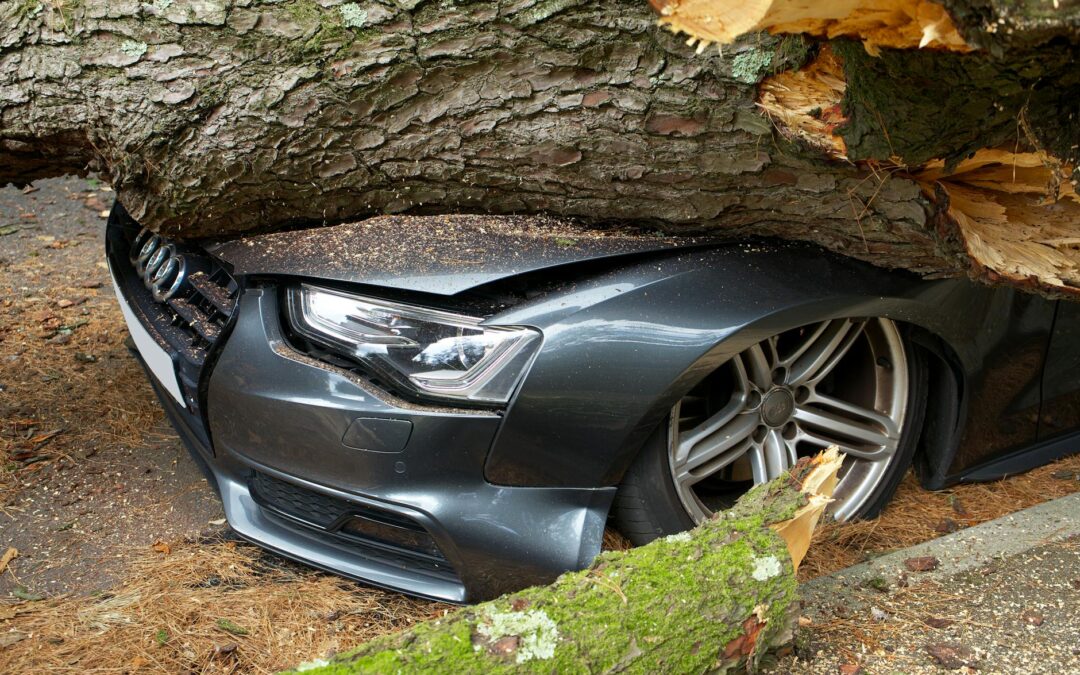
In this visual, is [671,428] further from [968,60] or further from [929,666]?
[968,60]

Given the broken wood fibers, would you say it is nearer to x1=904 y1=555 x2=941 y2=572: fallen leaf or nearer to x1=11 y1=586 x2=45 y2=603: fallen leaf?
x1=904 y1=555 x2=941 y2=572: fallen leaf

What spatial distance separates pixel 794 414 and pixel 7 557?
7.99 ft

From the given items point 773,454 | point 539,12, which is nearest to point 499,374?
point 539,12

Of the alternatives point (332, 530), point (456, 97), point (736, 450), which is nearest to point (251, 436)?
point (332, 530)

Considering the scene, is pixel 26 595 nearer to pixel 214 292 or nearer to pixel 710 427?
pixel 214 292

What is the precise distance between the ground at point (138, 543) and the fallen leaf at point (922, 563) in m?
0.16

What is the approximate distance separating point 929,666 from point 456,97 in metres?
1.84

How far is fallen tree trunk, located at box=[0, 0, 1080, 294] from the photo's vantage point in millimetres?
2289

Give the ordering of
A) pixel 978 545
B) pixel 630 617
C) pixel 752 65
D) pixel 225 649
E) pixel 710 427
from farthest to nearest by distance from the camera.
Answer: pixel 978 545 < pixel 710 427 < pixel 225 649 < pixel 752 65 < pixel 630 617

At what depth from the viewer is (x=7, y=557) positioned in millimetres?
3037

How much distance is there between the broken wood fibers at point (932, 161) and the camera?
1688 millimetres

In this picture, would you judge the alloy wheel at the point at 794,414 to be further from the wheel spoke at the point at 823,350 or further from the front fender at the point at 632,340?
the front fender at the point at 632,340

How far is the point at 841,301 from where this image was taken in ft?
8.79

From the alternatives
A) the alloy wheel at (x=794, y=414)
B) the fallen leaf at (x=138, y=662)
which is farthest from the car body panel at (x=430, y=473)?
the fallen leaf at (x=138, y=662)
